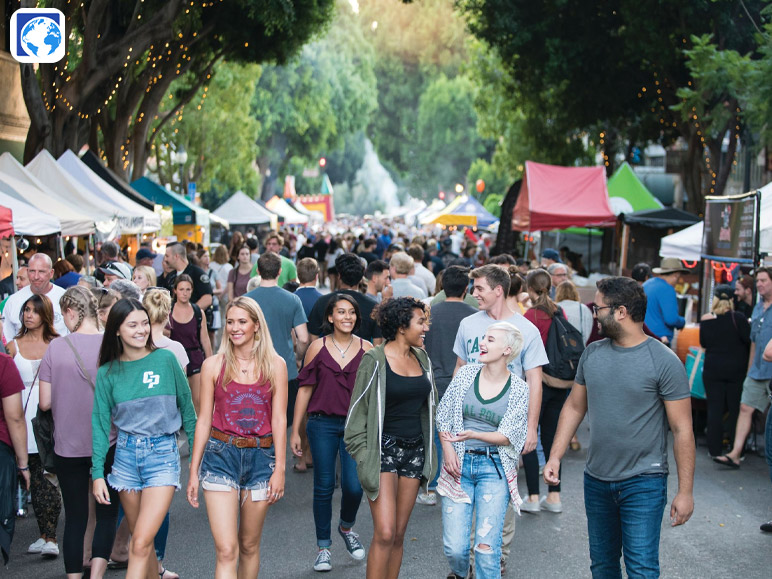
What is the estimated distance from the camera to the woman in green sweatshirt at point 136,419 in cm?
521

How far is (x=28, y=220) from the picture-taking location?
37.3 ft

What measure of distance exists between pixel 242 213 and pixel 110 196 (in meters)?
15.7

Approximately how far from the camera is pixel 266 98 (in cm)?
4891

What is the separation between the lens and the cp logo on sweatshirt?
530 centimetres

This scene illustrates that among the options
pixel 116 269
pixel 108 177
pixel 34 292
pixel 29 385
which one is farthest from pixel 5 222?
pixel 108 177

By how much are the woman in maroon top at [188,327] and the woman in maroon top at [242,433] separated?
4.03 metres

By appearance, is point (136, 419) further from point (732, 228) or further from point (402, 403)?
point (732, 228)

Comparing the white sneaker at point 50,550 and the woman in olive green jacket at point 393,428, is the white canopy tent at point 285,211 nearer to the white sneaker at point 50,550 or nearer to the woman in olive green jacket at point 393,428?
the white sneaker at point 50,550

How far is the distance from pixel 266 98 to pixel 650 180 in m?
19.8

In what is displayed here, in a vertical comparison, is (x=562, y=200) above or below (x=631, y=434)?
above

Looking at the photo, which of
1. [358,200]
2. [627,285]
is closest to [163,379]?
[627,285]

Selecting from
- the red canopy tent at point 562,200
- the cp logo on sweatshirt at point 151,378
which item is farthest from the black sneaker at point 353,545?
the red canopy tent at point 562,200

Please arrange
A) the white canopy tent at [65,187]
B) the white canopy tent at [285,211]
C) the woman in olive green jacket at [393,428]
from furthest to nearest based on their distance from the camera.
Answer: the white canopy tent at [285,211] < the white canopy tent at [65,187] < the woman in olive green jacket at [393,428]

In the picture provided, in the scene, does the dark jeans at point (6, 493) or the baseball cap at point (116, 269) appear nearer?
the dark jeans at point (6, 493)
